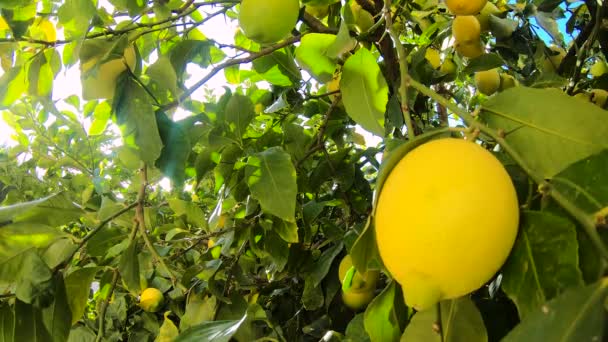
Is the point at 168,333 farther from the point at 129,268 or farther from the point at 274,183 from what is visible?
the point at 274,183

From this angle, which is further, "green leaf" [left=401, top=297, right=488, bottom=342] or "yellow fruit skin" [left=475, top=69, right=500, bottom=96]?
"yellow fruit skin" [left=475, top=69, right=500, bottom=96]

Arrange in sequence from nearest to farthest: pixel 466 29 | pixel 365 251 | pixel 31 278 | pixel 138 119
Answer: pixel 365 251 → pixel 31 278 → pixel 138 119 → pixel 466 29

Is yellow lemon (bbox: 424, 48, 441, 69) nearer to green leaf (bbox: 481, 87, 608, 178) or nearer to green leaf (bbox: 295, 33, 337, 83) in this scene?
green leaf (bbox: 295, 33, 337, 83)

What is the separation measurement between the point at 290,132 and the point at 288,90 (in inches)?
5.2

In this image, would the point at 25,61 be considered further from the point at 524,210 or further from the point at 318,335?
the point at 524,210

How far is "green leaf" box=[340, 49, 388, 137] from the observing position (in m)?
0.76

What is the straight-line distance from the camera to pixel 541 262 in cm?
45

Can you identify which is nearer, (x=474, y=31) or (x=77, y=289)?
(x=77, y=289)

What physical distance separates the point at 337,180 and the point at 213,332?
60 centimetres

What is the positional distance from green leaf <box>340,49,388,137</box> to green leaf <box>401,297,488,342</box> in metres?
0.29

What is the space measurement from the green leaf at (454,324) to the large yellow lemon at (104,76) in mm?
661

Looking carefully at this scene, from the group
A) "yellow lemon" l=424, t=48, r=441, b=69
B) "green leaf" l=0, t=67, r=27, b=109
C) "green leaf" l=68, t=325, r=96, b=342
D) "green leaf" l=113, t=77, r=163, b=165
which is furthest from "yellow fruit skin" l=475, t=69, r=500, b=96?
"green leaf" l=68, t=325, r=96, b=342

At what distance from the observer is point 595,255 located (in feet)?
1.46

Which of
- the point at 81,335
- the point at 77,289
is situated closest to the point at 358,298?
the point at 77,289
